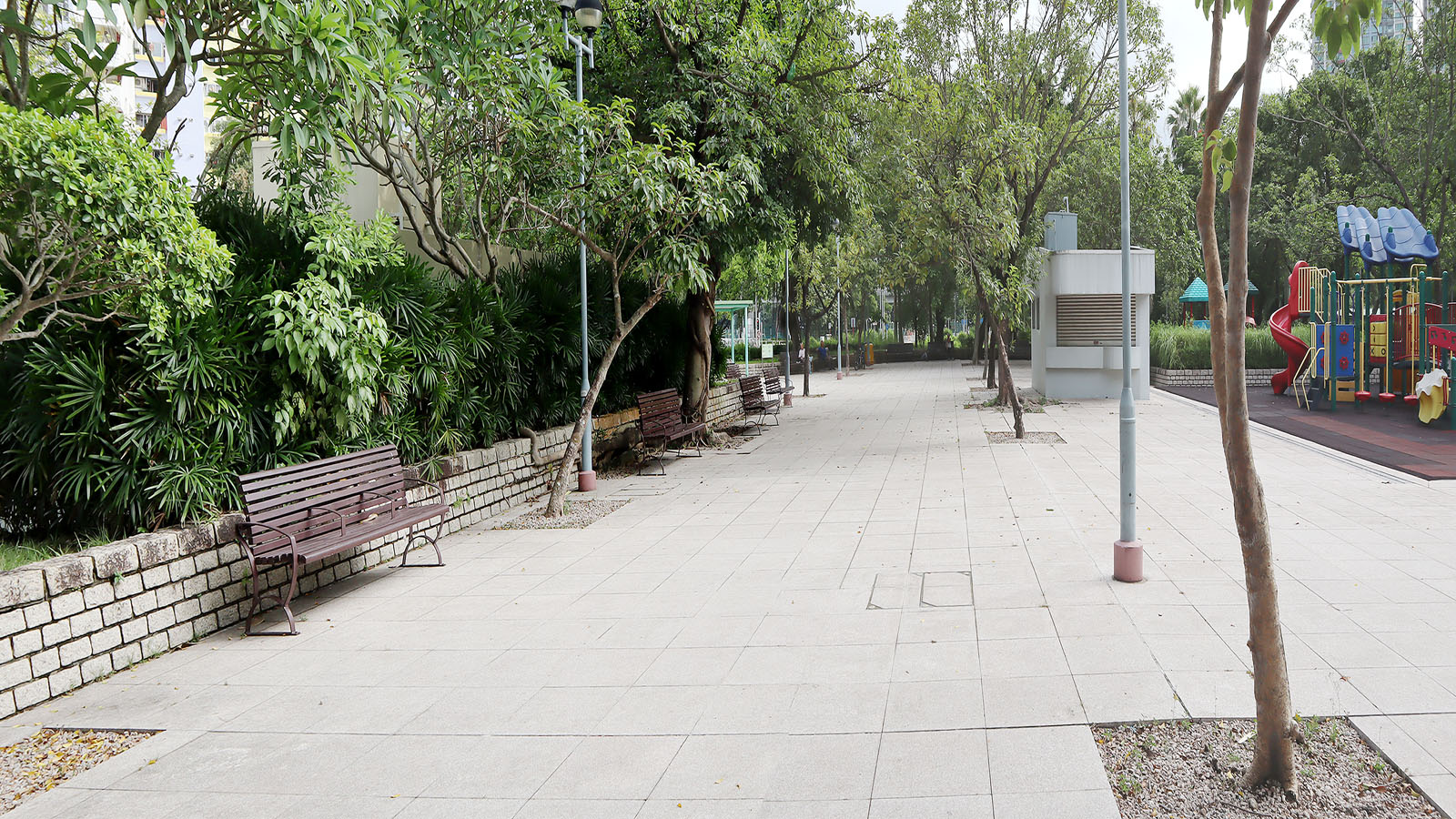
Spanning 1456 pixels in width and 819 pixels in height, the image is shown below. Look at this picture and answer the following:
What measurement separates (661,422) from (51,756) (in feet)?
33.5

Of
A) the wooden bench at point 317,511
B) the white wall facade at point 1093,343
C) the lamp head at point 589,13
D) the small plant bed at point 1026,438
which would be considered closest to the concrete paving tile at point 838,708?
the wooden bench at point 317,511

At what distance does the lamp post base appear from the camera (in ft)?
21.9

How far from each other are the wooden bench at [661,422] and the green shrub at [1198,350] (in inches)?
712

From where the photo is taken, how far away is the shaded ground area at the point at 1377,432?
39.4 feet

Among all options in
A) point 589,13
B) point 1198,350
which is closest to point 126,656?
point 589,13

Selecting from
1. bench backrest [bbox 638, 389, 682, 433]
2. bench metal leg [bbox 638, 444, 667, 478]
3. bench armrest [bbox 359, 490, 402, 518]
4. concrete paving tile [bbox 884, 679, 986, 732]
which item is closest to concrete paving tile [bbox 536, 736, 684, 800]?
concrete paving tile [bbox 884, 679, 986, 732]

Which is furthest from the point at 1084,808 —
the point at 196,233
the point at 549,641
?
the point at 196,233

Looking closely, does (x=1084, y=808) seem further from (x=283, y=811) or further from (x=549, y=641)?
(x=549, y=641)

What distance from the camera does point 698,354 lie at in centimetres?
1702

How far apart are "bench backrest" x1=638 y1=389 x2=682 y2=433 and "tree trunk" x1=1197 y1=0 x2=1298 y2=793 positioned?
10.6 meters

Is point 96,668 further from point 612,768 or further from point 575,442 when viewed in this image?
point 575,442

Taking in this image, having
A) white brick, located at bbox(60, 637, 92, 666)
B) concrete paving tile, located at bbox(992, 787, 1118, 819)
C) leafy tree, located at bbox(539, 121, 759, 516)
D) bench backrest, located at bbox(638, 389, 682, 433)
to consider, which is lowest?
concrete paving tile, located at bbox(992, 787, 1118, 819)

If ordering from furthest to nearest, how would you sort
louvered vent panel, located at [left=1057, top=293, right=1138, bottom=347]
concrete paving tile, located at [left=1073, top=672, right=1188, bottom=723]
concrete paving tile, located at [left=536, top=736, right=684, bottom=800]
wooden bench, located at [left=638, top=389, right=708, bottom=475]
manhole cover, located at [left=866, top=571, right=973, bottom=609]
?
louvered vent panel, located at [left=1057, top=293, right=1138, bottom=347] → wooden bench, located at [left=638, top=389, right=708, bottom=475] → manhole cover, located at [left=866, top=571, right=973, bottom=609] → concrete paving tile, located at [left=1073, top=672, right=1188, bottom=723] → concrete paving tile, located at [left=536, top=736, right=684, bottom=800]

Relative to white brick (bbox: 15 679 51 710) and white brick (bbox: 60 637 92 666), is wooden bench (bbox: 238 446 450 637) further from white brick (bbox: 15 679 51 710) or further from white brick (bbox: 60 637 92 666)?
white brick (bbox: 15 679 51 710)
